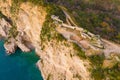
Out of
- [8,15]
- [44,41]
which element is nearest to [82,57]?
[44,41]

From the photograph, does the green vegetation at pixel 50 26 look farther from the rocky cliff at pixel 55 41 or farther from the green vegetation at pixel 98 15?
the green vegetation at pixel 98 15

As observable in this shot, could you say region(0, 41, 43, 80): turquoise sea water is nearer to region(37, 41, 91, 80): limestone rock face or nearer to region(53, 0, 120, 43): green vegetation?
region(37, 41, 91, 80): limestone rock face

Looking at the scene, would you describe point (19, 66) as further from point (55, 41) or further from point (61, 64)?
point (55, 41)

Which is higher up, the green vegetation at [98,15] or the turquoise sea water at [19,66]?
the green vegetation at [98,15]

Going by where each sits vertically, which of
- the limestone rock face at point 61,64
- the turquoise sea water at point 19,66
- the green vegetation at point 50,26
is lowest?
the turquoise sea water at point 19,66

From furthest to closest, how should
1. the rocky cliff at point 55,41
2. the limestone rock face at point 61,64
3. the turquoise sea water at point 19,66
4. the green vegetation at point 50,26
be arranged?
the turquoise sea water at point 19,66 → the green vegetation at point 50,26 → the limestone rock face at point 61,64 → the rocky cliff at point 55,41

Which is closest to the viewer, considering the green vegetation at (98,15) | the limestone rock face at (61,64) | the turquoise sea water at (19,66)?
the limestone rock face at (61,64)

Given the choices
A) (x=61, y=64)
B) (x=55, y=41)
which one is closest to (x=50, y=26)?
(x=55, y=41)

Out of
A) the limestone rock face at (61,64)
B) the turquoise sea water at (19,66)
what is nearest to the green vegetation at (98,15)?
the limestone rock face at (61,64)
